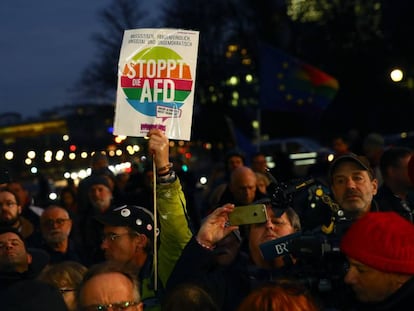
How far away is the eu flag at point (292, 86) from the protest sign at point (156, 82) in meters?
10.1

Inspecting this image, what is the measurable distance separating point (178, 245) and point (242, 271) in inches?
16.4

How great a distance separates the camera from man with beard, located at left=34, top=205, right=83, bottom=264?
8.59m

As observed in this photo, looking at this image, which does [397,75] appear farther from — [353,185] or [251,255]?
[251,255]

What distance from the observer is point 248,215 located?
16.8 ft

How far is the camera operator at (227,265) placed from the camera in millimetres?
5117

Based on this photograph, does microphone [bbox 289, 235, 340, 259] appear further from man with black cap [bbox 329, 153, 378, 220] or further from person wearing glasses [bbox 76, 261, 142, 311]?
man with black cap [bbox 329, 153, 378, 220]

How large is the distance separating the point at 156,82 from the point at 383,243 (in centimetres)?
228

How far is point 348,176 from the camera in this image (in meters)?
5.93

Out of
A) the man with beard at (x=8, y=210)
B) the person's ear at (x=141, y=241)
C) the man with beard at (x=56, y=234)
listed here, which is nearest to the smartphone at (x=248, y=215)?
the person's ear at (x=141, y=241)

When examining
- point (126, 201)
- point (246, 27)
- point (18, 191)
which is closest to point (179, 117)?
point (126, 201)

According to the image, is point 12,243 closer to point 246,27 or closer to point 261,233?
point 261,233

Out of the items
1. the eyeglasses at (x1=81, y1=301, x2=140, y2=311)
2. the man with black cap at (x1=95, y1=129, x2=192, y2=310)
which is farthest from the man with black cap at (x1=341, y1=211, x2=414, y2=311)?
the man with black cap at (x1=95, y1=129, x2=192, y2=310)

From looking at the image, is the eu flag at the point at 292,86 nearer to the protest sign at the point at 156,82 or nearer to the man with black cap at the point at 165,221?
the protest sign at the point at 156,82

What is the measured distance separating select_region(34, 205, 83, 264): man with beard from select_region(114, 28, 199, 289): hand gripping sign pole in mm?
3043
